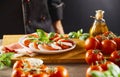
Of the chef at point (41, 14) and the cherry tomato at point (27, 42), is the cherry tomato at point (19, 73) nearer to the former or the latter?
the cherry tomato at point (27, 42)

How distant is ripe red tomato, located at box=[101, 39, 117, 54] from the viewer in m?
1.44

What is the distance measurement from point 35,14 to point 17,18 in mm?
165

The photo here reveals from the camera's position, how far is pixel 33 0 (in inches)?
83.2

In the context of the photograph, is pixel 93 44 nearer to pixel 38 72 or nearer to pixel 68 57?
pixel 68 57

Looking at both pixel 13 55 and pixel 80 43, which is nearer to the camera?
pixel 13 55

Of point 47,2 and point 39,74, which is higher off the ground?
point 47,2

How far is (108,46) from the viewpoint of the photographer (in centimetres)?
144

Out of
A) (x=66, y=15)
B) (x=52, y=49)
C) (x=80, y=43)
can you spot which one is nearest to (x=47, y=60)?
(x=52, y=49)

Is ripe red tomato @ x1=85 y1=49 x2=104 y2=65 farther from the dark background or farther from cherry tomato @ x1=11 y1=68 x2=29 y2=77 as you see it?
the dark background

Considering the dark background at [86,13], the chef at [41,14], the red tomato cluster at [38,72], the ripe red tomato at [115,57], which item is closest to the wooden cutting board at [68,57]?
the ripe red tomato at [115,57]

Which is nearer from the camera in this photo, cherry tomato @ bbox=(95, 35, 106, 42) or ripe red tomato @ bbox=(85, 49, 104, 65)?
ripe red tomato @ bbox=(85, 49, 104, 65)

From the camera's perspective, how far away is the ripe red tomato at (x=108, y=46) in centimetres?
144

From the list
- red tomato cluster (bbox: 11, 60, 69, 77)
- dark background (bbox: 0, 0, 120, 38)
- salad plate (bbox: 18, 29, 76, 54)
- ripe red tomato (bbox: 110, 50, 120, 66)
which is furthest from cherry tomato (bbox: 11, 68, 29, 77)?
dark background (bbox: 0, 0, 120, 38)

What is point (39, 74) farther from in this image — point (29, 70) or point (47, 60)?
point (47, 60)
